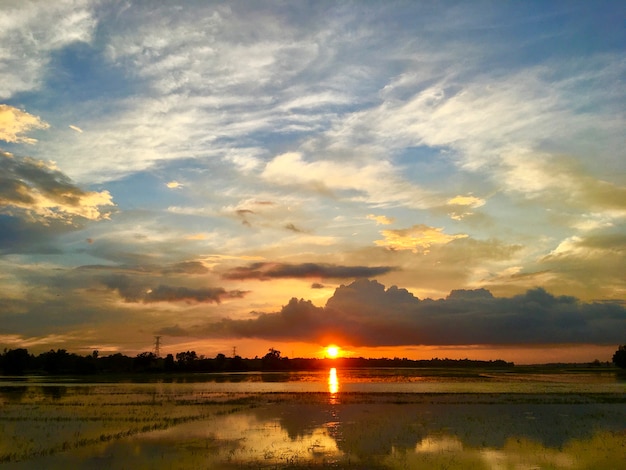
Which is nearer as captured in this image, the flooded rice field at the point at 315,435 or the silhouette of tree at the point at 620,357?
the flooded rice field at the point at 315,435

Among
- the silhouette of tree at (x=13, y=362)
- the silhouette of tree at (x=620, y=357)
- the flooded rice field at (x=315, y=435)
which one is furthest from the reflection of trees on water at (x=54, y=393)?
the silhouette of tree at (x=620, y=357)

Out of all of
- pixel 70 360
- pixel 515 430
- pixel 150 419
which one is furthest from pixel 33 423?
pixel 70 360

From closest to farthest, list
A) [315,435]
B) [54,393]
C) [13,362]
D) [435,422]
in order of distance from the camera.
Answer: [315,435]
[435,422]
[54,393]
[13,362]

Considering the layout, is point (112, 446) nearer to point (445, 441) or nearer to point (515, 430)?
point (445, 441)

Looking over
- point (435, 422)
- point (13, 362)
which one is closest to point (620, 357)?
point (435, 422)

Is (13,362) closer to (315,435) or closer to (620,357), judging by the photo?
(315,435)

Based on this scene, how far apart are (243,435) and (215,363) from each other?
155 metres

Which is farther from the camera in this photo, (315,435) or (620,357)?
(620,357)

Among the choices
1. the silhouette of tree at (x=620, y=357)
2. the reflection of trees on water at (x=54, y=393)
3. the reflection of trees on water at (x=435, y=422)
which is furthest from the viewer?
the silhouette of tree at (x=620, y=357)

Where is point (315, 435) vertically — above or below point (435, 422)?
above

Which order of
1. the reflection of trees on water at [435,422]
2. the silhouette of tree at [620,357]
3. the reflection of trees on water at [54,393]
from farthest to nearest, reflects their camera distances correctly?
the silhouette of tree at [620,357], the reflection of trees on water at [54,393], the reflection of trees on water at [435,422]

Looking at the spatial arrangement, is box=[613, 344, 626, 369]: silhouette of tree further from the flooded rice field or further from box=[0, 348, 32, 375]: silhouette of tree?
box=[0, 348, 32, 375]: silhouette of tree

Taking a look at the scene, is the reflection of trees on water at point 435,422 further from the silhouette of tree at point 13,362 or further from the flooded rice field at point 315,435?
the silhouette of tree at point 13,362

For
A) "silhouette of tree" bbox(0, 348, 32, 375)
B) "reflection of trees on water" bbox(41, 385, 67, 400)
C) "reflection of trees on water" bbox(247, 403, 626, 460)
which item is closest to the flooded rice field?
"reflection of trees on water" bbox(247, 403, 626, 460)
